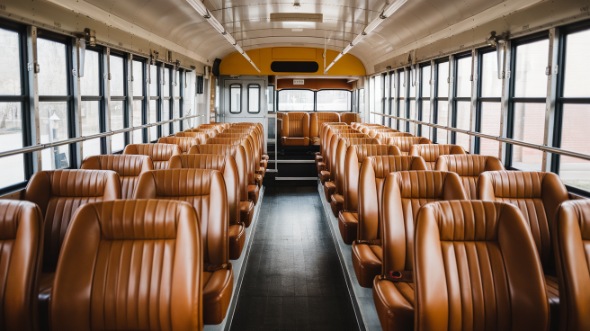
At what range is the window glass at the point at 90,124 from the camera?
616 cm

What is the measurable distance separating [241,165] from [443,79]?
4.56 meters

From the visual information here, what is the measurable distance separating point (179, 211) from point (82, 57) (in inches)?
158

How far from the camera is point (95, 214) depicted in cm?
244

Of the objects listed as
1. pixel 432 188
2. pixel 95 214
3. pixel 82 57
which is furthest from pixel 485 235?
pixel 82 57

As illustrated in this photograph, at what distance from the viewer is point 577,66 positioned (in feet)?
15.3

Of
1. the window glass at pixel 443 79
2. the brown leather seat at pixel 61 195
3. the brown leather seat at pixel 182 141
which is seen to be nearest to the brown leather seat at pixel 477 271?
the brown leather seat at pixel 61 195

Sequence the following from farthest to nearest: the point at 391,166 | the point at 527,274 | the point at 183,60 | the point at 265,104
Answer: the point at 265,104, the point at 183,60, the point at 391,166, the point at 527,274

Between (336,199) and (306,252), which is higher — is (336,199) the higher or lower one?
the higher one

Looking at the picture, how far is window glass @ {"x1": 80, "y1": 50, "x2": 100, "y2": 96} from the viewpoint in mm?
6188

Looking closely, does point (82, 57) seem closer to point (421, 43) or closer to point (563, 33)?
point (563, 33)

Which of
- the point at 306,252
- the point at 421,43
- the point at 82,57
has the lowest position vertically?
the point at 306,252

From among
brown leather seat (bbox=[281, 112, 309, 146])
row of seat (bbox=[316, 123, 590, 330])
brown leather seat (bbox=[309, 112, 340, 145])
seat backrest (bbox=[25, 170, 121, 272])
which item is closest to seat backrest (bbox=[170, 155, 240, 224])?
seat backrest (bbox=[25, 170, 121, 272])

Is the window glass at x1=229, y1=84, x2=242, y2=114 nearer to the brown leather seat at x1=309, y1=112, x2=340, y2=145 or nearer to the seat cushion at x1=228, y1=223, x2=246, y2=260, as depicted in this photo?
the brown leather seat at x1=309, y1=112, x2=340, y2=145

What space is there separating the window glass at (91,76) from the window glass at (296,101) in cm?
959
